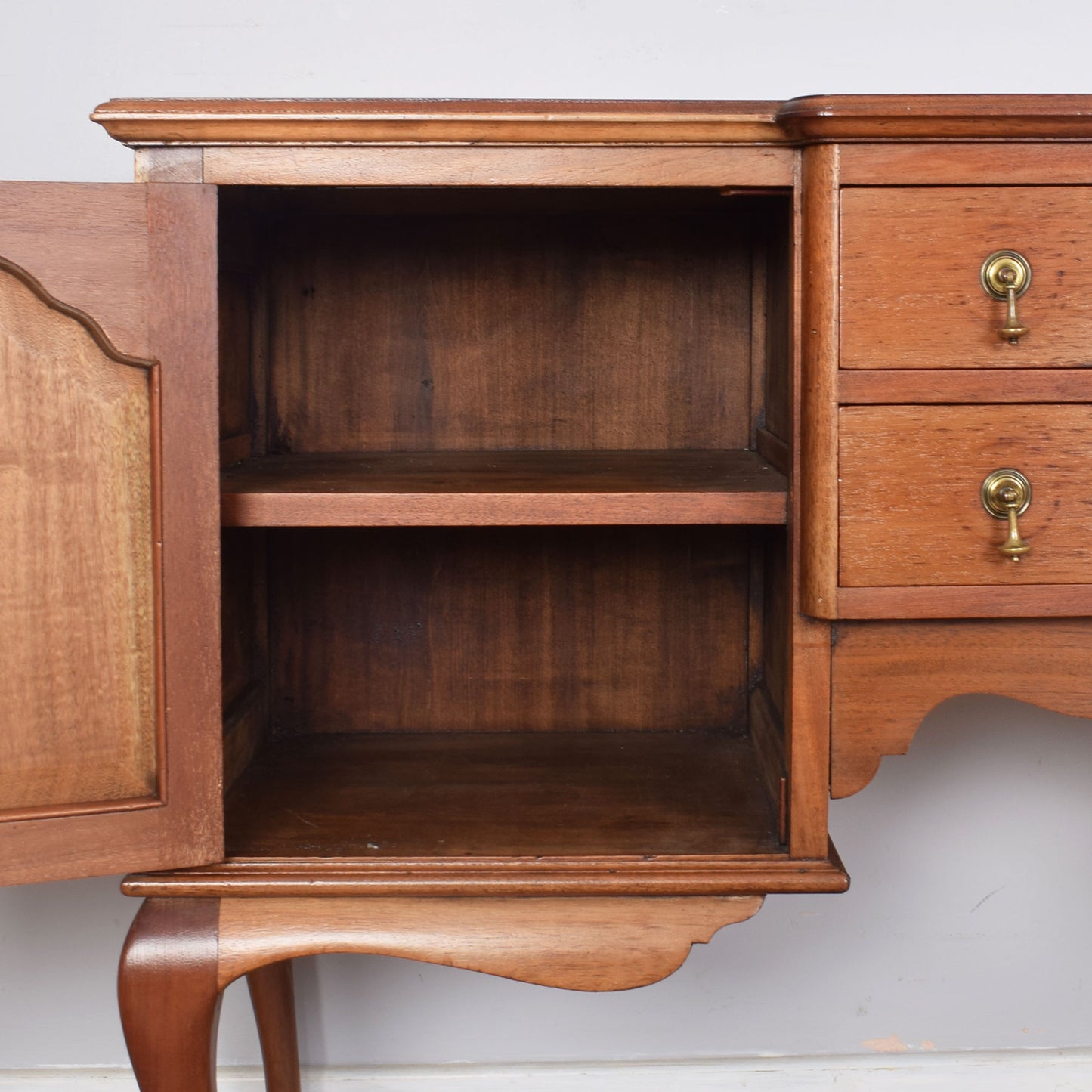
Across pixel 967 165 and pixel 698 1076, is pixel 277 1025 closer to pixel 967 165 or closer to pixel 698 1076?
pixel 698 1076

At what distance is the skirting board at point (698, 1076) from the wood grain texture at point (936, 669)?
0.76 m

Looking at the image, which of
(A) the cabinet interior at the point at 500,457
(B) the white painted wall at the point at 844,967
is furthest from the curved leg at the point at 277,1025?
(A) the cabinet interior at the point at 500,457

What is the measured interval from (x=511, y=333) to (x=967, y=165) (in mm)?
517

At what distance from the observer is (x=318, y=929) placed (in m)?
0.87

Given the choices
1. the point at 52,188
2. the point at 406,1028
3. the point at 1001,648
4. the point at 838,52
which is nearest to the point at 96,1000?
the point at 406,1028

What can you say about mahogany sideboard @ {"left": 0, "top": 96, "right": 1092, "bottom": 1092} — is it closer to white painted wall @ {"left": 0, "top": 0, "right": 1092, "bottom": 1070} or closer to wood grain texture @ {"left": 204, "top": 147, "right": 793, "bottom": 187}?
wood grain texture @ {"left": 204, "top": 147, "right": 793, "bottom": 187}

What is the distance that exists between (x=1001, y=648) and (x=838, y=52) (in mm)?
804

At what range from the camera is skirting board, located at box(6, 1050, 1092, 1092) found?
1434mm

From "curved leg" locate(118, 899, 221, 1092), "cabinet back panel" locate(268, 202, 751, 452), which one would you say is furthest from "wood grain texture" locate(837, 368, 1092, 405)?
"curved leg" locate(118, 899, 221, 1092)

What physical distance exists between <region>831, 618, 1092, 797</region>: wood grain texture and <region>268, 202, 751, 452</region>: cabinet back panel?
0.41m

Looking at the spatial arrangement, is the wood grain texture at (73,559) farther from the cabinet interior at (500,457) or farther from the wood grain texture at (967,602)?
the wood grain texture at (967,602)

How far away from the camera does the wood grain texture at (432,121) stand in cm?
79

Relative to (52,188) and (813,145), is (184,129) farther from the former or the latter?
(813,145)

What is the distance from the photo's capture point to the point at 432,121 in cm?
80
